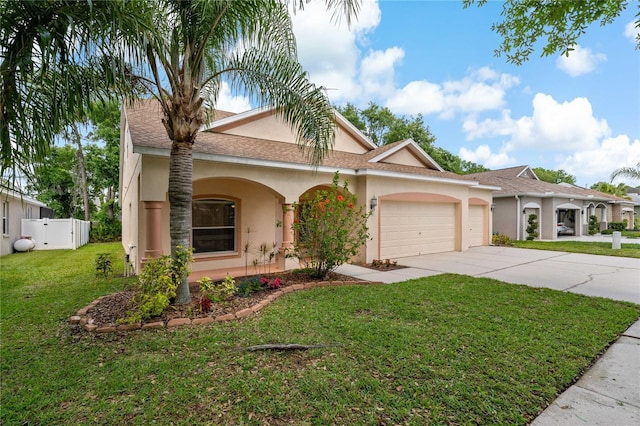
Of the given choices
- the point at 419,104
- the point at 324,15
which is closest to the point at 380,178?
the point at 324,15

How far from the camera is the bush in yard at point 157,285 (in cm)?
489

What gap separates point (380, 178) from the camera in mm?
11250

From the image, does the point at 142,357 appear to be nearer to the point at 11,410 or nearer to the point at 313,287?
the point at 11,410

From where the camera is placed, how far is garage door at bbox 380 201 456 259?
38.7 feet

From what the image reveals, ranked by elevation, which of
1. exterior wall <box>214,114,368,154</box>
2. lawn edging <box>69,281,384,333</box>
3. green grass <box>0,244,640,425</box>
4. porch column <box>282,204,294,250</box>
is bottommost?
green grass <box>0,244,640,425</box>

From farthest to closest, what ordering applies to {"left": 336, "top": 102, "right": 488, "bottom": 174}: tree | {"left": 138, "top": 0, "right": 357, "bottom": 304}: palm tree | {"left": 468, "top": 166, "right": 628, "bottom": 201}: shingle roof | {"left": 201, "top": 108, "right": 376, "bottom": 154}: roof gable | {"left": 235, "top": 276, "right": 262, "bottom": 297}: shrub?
{"left": 336, "top": 102, "right": 488, "bottom": 174}: tree → {"left": 468, "top": 166, "right": 628, "bottom": 201}: shingle roof → {"left": 201, "top": 108, "right": 376, "bottom": 154}: roof gable → {"left": 235, "top": 276, "right": 262, "bottom": 297}: shrub → {"left": 138, "top": 0, "right": 357, "bottom": 304}: palm tree

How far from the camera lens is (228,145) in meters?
9.38

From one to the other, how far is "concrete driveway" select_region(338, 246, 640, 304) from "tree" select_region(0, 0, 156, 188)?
7.28 meters

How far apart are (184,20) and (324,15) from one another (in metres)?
2.55

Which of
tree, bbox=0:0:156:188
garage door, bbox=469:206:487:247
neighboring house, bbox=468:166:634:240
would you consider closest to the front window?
tree, bbox=0:0:156:188

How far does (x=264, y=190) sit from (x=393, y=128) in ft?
69.7

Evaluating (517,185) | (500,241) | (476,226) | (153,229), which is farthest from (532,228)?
(153,229)

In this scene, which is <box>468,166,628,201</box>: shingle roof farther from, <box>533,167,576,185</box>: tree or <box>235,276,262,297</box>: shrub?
<box>533,167,576,185</box>: tree

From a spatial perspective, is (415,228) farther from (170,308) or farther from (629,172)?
(629,172)
